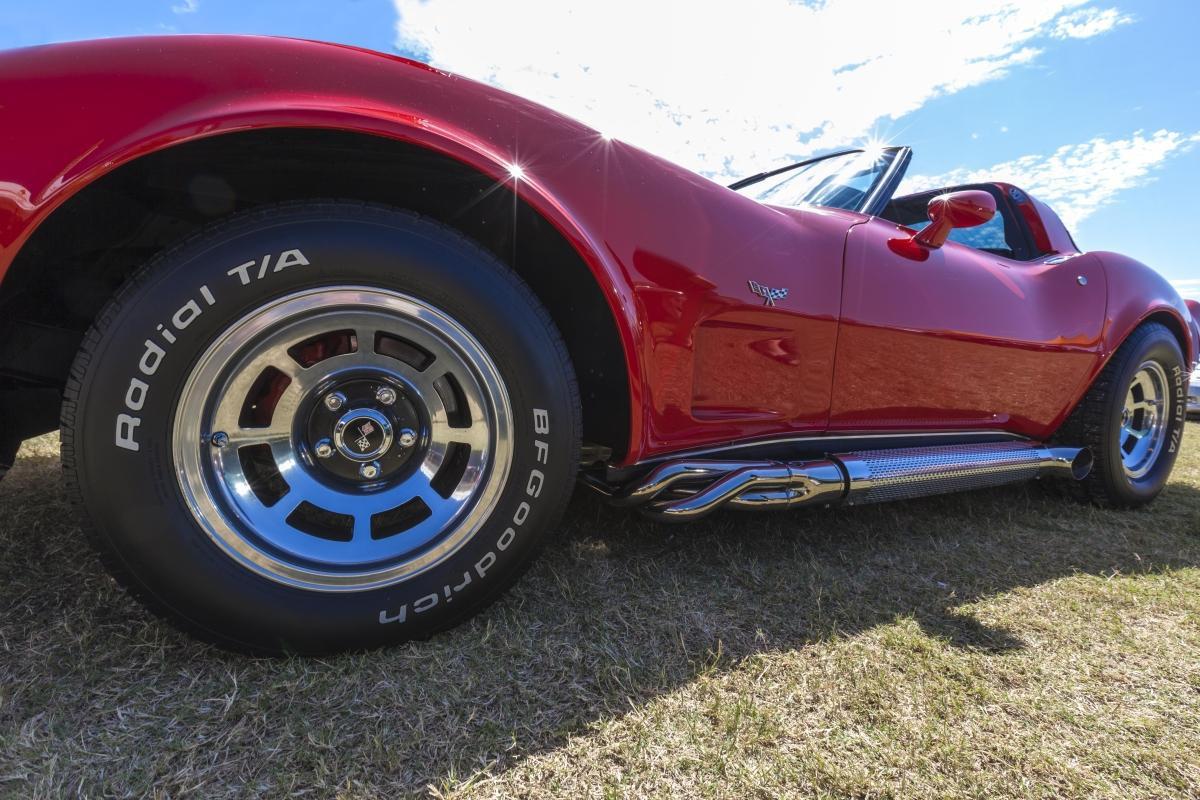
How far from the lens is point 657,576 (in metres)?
1.67

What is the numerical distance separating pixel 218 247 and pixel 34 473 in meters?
1.73

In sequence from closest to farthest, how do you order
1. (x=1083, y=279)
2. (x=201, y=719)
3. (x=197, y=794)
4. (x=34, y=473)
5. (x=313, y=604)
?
1. (x=197, y=794)
2. (x=201, y=719)
3. (x=313, y=604)
4. (x=34, y=473)
5. (x=1083, y=279)

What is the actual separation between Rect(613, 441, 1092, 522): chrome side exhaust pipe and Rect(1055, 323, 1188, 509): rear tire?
397mm

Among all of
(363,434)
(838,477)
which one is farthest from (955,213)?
(363,434)

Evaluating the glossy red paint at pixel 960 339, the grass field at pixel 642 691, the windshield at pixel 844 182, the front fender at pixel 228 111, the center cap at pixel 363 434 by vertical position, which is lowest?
the grass field at pixel 642 691

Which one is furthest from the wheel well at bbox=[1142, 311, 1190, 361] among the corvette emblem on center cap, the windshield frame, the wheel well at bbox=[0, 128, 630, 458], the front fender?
the front fender

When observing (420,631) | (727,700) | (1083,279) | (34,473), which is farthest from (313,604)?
(1083,279)

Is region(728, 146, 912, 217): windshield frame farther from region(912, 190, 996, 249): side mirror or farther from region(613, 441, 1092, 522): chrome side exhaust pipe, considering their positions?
region(613, 441, 1092, 522): chrome side exhaust pipe

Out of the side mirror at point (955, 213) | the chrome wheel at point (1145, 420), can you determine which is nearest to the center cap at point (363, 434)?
the side mirror at point (955, 213)

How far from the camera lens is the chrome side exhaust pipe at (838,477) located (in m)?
1.54

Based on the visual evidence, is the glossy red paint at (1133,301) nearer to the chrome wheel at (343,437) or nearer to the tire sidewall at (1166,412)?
the tire sidewall at (1166,412)

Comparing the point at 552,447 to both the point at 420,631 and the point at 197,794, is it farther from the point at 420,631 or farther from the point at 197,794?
the point at 197,794

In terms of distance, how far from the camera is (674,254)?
4.92 feet

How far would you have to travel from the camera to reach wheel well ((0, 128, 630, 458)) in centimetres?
120
